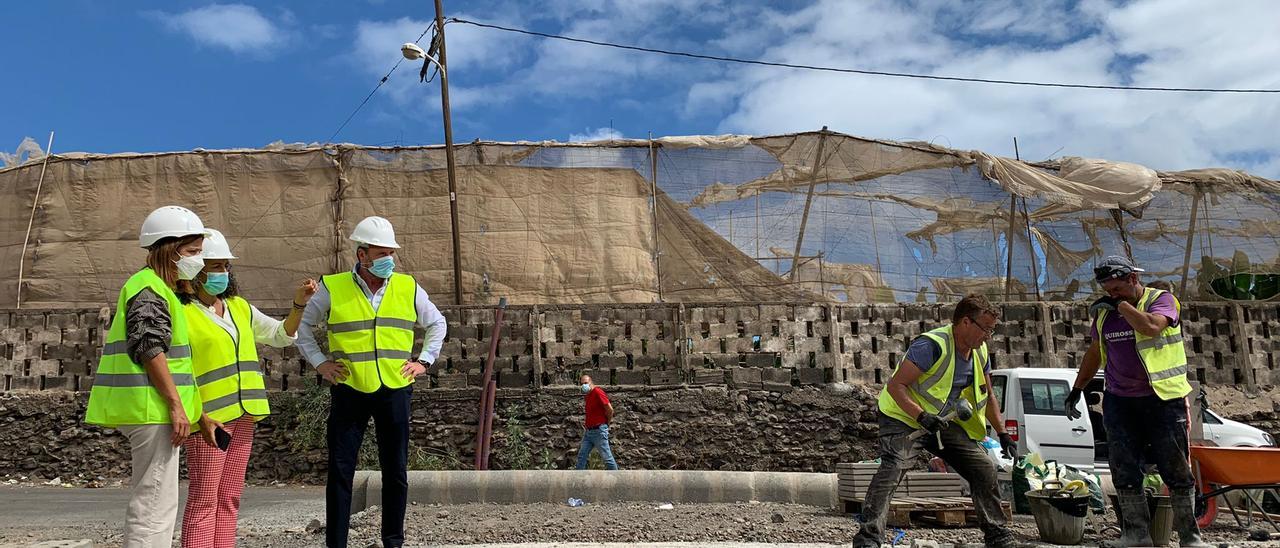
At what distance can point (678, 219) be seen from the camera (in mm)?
13516

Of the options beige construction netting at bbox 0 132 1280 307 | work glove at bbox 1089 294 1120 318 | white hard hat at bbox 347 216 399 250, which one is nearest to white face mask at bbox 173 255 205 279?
white hard hat at bbox 347 216 399 250

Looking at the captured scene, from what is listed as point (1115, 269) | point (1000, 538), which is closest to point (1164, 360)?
point (1115, 269)

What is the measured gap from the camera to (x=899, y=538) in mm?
5121

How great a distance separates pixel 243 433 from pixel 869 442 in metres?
8.59

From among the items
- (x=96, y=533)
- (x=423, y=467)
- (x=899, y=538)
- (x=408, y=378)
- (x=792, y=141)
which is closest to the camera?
(x=408, y=378)

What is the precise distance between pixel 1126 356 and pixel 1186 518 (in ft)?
2.85

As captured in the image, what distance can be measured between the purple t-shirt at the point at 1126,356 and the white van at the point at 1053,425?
4169 mm

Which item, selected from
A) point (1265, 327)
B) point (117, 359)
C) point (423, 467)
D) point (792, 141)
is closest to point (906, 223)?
point (792, 141)

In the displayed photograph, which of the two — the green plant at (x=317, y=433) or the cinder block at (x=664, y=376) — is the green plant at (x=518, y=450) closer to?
the green plant at (x=317, y=433)

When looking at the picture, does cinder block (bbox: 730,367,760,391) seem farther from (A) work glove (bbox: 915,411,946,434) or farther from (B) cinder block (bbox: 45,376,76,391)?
(B) cinder block (bbox: 45,376,76,391)

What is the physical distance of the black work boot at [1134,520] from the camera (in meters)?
4.73

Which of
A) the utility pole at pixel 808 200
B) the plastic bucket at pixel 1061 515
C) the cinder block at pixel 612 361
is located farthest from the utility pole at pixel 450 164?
the plastic bucket at pixel 1061 515

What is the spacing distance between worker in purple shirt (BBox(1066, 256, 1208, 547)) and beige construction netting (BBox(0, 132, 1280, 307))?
327 inches

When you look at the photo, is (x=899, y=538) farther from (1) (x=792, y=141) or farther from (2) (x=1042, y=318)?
(1) (x=792, y=141)
